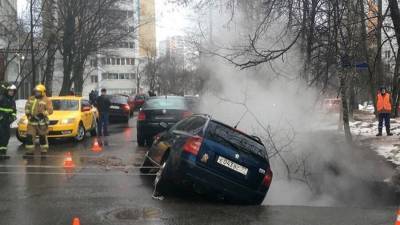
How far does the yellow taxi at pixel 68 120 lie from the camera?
603 inches

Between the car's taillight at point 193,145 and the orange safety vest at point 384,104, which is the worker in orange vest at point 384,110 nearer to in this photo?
the orange safety vest at point 384,104

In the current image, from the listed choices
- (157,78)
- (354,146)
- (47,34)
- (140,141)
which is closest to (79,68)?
(47,34)

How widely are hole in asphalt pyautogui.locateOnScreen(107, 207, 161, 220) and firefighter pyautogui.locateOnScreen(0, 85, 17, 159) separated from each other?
20.7ft

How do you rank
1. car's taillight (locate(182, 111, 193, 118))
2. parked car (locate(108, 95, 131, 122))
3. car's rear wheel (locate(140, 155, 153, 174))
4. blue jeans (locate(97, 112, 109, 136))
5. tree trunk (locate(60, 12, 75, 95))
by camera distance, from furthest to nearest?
tree trunk (locate(60, 12, 75, 95)), parked car (locate(108, 95, 131, 122)), blue jeans (locate(97, 112, 109, 136)), car's taillight (locate(182, 111, 193, 118)), car's rear wheel (locate(140, 155, 153, 174))

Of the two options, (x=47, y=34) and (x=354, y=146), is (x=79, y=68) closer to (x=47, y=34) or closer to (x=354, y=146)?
(x=47, y=34)

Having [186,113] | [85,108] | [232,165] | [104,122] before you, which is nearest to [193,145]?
[232,165]

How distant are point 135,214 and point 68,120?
373 inches

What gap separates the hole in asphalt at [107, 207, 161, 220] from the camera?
655 cm

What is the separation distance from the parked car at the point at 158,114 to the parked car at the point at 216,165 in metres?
6.23

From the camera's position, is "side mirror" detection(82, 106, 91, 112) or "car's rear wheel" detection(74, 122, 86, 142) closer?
"car's rear wheel" detection(74, 122, 86, 142)

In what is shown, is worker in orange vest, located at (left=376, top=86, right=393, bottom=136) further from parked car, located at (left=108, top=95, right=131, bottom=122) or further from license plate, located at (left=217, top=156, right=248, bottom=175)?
parked car, located at (left=108, top=95, right=131, bottom=122)

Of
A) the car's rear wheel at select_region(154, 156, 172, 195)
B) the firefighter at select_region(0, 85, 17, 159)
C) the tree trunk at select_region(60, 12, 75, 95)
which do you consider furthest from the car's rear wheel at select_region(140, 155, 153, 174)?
the tree trunk at select_region(60, 12, 75, 95)

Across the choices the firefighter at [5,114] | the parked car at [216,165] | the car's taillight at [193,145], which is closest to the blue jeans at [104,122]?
the firefighter at [5,114]

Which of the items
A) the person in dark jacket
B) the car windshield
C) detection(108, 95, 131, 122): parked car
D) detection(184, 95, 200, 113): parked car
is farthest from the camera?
detection(108, 95, 131, 122): parked car
